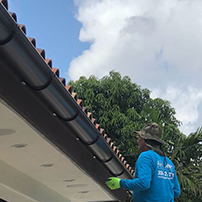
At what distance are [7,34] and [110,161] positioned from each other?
10.1 ft

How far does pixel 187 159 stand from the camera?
15977 millimetres

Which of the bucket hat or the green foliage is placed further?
the green foliage

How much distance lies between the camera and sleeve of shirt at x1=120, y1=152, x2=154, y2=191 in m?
2.91

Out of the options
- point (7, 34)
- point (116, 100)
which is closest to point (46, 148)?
point (7, 34)

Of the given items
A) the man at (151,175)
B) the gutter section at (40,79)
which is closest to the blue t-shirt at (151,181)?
the man at (151,175)

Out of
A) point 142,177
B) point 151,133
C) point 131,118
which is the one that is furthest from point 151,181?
→ point 131,118

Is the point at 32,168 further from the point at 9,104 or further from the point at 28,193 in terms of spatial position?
the point at 9,104

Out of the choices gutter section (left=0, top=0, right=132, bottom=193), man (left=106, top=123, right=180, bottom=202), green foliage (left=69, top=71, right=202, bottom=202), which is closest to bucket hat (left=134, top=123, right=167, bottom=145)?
man (left=106, top=123, right=180, bottom=202)

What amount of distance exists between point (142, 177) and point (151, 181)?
217 millimetres

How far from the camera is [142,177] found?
115 inches

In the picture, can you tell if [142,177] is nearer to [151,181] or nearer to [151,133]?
[151,181]

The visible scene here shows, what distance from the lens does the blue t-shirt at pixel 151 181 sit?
293 cm

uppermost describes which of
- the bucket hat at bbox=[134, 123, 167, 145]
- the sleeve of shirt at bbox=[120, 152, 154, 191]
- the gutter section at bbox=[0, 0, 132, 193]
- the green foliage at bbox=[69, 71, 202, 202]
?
the green foliage at bbox=[69, 71, 202, 202]

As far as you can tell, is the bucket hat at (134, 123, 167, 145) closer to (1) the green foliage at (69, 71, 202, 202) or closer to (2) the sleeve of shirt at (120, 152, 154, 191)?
(2) the sleeve of shirt at (120, 152, 154, 191)
